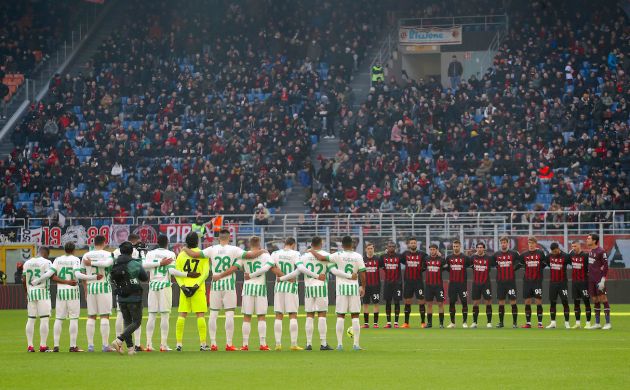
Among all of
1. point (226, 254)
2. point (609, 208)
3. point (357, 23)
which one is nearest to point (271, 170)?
point (357, 23)

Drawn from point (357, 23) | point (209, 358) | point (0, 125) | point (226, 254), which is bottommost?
point (209, 358)

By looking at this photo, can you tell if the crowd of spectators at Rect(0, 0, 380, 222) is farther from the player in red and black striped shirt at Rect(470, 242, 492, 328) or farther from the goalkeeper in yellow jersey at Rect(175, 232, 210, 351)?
the goalkeeper in yellow jersey at Rect(175, 232, 210, 351)

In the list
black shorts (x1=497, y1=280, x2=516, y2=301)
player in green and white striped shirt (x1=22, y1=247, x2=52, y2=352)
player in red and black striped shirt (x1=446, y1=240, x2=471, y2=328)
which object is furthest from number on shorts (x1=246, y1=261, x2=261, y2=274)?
black shorts (x1=497, y1=280, x2=516, y2=301)

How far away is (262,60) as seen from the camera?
59.3 meters

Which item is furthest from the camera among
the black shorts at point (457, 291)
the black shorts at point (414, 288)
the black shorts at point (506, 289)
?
Result: the black shorts at point (414, 288)

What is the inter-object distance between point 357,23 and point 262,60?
16.4 feet

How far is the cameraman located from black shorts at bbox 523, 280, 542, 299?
472 inches

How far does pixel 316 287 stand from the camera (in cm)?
2459

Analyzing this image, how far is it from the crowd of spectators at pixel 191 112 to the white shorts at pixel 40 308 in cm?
2494

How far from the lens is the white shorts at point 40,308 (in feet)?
82.6

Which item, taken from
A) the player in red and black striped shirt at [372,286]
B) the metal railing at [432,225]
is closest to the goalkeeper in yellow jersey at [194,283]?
the player in red and black striped shirt at [372,286]

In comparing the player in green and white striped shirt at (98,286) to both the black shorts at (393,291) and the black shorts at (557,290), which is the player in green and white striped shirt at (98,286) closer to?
the black shorts at (393,291)

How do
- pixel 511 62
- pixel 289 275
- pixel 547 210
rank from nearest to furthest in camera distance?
pixel 289 275 → pixel 547 210 → pixel 511 62

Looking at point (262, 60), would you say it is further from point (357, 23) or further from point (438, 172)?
point (438, 172)
